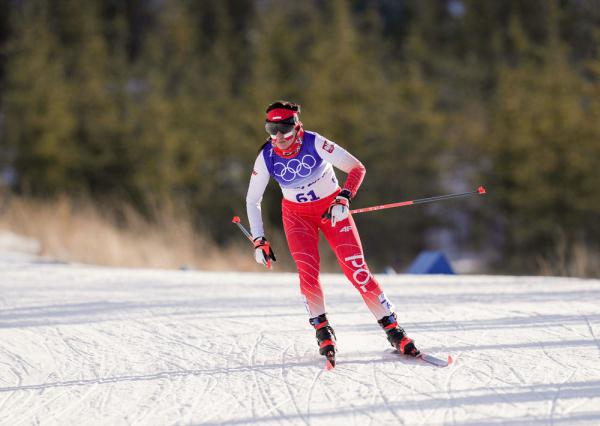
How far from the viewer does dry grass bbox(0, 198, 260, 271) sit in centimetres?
1051

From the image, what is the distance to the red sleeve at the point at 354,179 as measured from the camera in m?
4.25

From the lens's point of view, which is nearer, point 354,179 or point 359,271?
point 359,271

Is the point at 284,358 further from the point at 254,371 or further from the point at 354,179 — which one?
the point at 354,179

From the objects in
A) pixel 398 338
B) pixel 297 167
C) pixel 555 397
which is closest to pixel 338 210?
pixel 297 167

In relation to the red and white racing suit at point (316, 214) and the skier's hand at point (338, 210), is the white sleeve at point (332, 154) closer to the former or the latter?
the red and white racing suit at point (316, 214)

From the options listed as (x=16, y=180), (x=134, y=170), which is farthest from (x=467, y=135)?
(x=16, y=180)

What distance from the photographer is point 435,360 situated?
12.9ft

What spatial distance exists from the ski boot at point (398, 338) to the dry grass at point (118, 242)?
21.8ft

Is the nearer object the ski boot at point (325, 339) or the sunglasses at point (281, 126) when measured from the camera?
the ski boot at point (325, 339)

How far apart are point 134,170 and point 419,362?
1969cm

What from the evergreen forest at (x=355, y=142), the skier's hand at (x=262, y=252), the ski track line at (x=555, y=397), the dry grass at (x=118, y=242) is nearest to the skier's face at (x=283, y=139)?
the skier's hand at (x=262, y=252)

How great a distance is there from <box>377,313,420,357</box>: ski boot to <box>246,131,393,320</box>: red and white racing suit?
0.17 ft

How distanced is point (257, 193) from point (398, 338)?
130cm

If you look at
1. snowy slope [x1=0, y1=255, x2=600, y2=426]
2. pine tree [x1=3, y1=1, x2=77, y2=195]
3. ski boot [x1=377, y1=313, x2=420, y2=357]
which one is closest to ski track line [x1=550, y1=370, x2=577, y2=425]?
snowy slope [x1=0, y1=255, x2=600, y2=426]
